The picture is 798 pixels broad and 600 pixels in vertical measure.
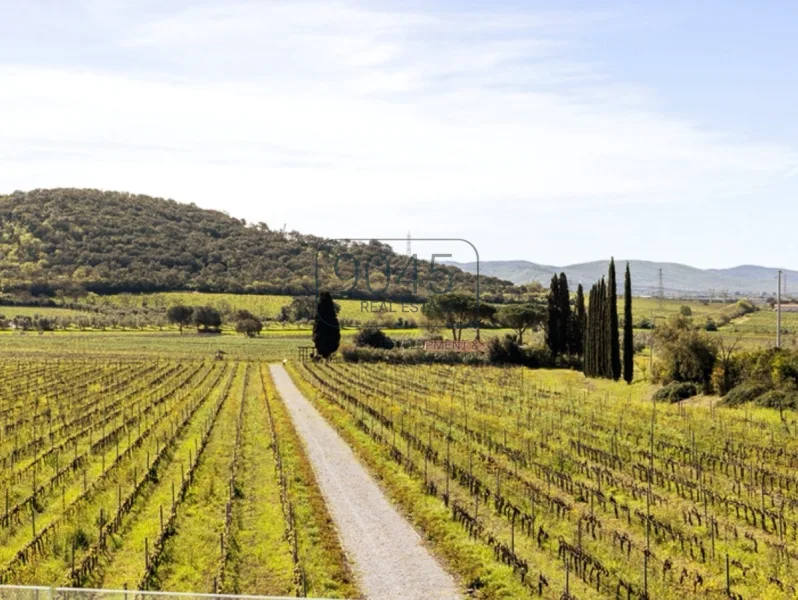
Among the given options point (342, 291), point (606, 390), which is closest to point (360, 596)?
point (606, 390)

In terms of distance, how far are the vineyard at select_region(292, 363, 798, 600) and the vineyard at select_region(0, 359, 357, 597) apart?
9.28ft

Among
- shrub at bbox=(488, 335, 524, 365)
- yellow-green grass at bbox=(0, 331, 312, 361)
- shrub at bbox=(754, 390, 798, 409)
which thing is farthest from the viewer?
yellow-green grass at bbox=(0, 331, 312, 361)

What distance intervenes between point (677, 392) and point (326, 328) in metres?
32.6

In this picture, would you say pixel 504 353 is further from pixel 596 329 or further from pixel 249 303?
pixel 249 303

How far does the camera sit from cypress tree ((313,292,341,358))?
71.5 meters

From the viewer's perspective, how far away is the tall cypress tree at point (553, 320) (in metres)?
73.1

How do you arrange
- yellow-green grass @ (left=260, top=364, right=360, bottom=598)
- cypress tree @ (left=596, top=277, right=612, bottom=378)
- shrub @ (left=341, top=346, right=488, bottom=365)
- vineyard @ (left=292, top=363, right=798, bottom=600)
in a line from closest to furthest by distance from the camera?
1. yellow-green grass @ (left=260, top=364, right=360, bottom=598)
2. vineyard @ (left=292, top=363, right=798, bottom=600)
3. cypress tree @ (left=596, top=277, right=612, bottom=378)
4. shrub @ (left=341, top=346, right=488, bottom=365)

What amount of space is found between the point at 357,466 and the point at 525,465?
510 centimetres

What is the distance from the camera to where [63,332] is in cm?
10738

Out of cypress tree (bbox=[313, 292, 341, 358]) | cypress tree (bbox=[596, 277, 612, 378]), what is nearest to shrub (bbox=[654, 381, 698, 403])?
cypress tree (bbox=[596, 277, 612, 378])

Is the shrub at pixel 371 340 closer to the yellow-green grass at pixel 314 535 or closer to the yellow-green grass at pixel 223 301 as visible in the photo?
the yellow-green grass at pixel 223 301

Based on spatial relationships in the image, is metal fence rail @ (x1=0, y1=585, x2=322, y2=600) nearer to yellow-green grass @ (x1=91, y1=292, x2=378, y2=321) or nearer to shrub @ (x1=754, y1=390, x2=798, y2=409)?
shrub @ (x1=754, y1=390, x2=798, y2=409)

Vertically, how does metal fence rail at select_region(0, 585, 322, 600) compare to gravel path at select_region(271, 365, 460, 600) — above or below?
above

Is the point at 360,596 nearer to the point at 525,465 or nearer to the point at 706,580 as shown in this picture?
the point at 706,580
